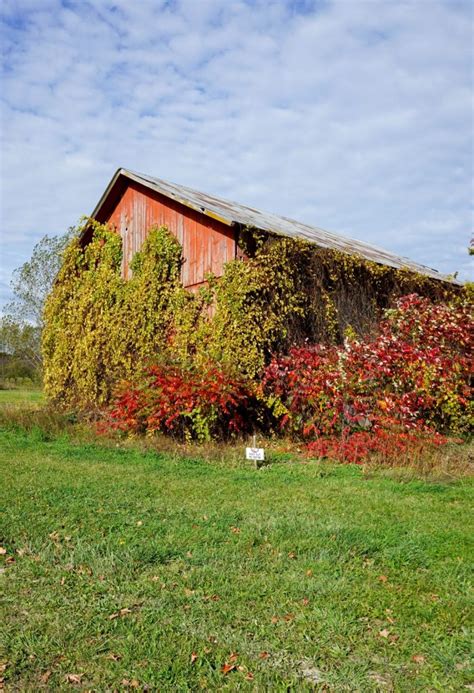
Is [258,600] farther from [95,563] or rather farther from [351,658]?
[95,563]

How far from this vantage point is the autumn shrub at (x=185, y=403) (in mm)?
10242

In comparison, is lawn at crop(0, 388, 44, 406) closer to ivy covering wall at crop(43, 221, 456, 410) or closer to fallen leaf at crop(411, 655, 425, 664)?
ivy covering wall at crop(43, 221, 456, 410)

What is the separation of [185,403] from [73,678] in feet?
24.0

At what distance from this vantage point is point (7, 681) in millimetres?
2957

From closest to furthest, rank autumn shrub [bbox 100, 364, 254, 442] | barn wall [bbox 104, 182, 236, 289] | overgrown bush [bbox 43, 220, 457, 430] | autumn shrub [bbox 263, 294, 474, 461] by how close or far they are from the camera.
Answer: autumn shrub [bbox 263, 294, 474, 461] < autumn shrub [bbox 100, 364, 254, 442] < overgrown bush [bbox 43, 220, 457, 430] < barn wall [bbox 104, 182, 236, 289]

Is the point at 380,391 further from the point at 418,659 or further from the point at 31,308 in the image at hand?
the point at 31,308

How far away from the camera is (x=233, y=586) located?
406 centimetres

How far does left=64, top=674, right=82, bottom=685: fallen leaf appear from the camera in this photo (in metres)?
2.94

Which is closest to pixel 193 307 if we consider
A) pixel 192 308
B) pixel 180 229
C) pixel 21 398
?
pixel 192 308

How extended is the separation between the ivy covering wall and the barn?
30 centimetres

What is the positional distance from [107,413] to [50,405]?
10.1ft

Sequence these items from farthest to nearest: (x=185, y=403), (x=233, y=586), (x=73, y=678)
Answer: (x=185, y=403) → (x=233, y=586) → (x=73, y=678)

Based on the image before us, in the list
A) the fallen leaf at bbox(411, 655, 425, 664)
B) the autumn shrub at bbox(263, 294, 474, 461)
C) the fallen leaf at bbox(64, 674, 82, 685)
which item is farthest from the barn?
the fallen leaf at bbox(64, 674, 82, 685)

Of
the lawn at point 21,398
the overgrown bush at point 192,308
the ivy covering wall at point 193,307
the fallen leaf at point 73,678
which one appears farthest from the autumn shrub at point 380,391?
the lawn at point 21,398
